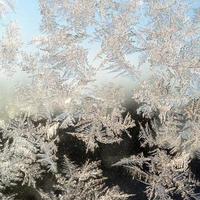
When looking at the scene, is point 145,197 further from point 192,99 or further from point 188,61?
point 188,61

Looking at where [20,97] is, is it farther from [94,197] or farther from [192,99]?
[192,99]

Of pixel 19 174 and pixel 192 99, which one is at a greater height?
pixel 192 99

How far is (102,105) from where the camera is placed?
81.3 inches

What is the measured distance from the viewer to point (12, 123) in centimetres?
202

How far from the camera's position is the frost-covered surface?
2.02 meters

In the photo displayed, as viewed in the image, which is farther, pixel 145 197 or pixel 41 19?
pixel 145 197

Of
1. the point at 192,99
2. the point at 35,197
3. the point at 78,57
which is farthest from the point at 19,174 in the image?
the point at 192,99

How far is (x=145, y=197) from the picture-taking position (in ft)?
7.04

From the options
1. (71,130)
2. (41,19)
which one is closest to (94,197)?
(71,130)

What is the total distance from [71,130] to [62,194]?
28 centimetres

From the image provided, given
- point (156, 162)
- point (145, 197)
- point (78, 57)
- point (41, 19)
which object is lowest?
point (145, 197)

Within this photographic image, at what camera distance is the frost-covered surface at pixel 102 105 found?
202cm

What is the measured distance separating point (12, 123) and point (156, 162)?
26.4 inches

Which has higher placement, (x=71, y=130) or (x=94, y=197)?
(x=71, y=130)
